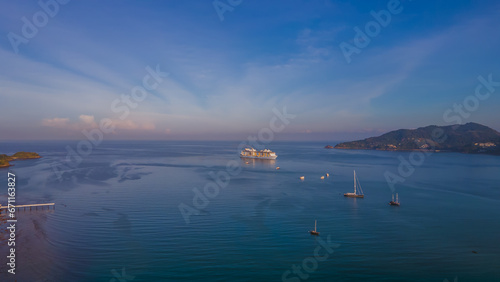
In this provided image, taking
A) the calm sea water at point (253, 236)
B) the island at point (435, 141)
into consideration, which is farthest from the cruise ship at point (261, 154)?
the island at point (435, 141)

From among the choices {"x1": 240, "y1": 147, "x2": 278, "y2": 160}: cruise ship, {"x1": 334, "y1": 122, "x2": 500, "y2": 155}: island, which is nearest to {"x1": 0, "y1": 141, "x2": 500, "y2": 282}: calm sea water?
{"x1": 240, "y1": 147, "x2": 278, "y2": 160}: cruise ship

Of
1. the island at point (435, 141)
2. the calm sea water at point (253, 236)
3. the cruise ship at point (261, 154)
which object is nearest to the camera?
the calm sea water at point (253, 236)

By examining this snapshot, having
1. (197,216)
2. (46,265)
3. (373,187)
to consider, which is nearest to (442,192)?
(373,187)

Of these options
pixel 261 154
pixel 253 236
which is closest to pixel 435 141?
pixel 261 154

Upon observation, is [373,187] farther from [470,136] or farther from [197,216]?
[470,136]

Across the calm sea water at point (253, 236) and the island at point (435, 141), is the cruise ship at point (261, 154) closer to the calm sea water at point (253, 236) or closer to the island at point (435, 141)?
the calm sea water at point (253, 236)

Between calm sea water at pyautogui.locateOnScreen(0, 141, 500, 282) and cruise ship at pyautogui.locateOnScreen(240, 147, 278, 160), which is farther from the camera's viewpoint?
cruise ship at pyautogui.locateOnScreen(240, 147, 278, 160)

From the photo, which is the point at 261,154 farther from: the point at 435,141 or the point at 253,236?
the point at 435,141

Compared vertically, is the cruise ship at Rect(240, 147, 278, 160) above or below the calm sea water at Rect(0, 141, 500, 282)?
above

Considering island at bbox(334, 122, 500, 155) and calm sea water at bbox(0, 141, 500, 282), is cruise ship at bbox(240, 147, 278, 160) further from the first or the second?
island at bbox(334, 122, 500, 155)
